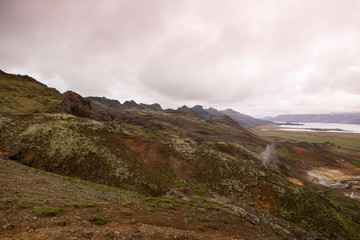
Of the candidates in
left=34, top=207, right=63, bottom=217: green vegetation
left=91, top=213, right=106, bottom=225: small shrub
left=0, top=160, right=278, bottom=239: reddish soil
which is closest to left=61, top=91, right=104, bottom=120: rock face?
left=0, top=160, right=278, bottom=239: reddish soil

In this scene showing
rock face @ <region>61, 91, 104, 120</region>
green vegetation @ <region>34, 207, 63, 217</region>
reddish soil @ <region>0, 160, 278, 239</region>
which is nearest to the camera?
reddish soil @ <region>0, 160, 278, 239</region>

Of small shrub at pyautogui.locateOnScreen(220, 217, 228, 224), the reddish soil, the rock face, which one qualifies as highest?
the rock face

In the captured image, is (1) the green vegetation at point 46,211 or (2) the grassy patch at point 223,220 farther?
(2) the grassy patch at point 223,220

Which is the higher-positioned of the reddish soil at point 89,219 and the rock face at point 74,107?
the rock face at point 74,107

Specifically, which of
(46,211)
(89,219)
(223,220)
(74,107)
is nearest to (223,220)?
(223,220)

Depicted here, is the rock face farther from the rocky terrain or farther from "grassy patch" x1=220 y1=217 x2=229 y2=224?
"grassy patch" x1=220 y1=217 x2=229 y2=224

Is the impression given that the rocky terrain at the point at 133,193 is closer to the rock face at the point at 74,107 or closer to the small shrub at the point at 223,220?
the small shrub at the point at 223,220

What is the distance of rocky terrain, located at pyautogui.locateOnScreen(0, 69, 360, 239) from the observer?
11578mm

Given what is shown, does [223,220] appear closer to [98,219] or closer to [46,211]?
[98,219]

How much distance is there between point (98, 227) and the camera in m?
11.1

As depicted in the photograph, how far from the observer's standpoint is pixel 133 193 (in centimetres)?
2444

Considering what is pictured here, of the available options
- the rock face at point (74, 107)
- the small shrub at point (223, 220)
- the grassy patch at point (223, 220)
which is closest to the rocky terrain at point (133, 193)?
the grassy patch at point (223, 220)

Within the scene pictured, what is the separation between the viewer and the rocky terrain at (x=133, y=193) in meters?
11.6

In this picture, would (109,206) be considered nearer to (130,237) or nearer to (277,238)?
(130,237)
